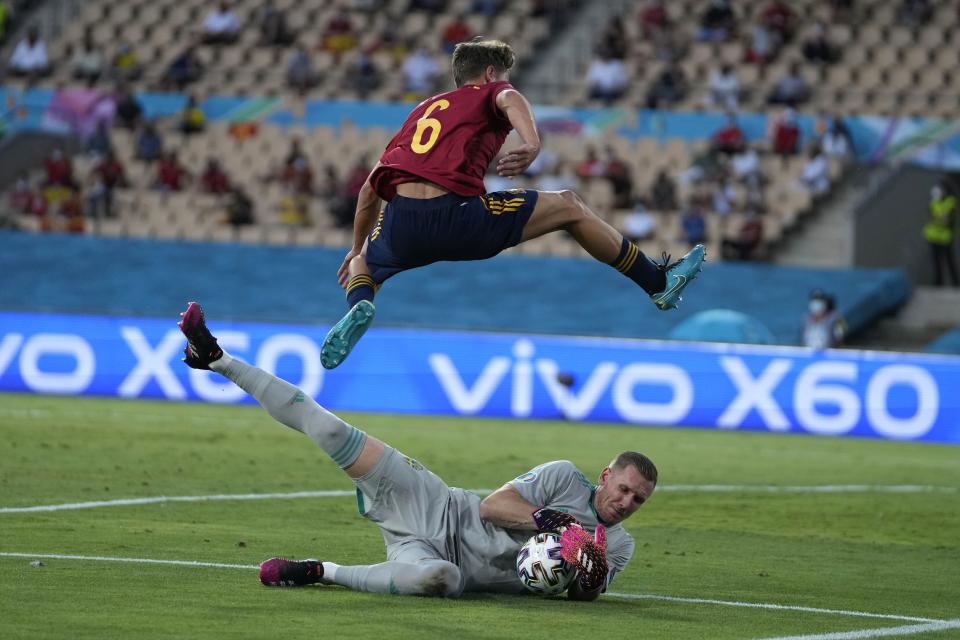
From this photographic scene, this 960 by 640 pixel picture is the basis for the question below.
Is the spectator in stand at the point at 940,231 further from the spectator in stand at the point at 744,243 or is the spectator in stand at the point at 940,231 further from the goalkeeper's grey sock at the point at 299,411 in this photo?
the goalkeeper's grey sock at the point at 299,411

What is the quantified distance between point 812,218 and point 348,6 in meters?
11.4

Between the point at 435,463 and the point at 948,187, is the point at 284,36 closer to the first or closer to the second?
the point at 948,187

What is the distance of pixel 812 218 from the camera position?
1153 inches

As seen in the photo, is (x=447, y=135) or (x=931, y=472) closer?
(x=447, y=135)

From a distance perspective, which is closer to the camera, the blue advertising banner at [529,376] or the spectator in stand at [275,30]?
the blue advertising banner at [529,376]

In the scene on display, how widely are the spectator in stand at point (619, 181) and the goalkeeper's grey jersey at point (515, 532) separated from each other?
20.4 m

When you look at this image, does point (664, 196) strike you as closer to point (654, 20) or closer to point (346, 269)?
point (654, 20)

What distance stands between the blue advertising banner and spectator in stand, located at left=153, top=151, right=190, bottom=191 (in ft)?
28.7

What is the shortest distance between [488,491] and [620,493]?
573cm

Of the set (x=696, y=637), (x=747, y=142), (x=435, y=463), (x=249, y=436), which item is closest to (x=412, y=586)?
(x=696, y=637)

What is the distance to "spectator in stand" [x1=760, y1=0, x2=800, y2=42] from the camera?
3139 centimetres

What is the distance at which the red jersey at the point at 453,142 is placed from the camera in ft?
30.7

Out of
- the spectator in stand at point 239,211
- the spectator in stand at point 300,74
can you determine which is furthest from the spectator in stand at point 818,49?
the spectator in stand at point 239,211

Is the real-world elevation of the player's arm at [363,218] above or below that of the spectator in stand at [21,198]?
below
